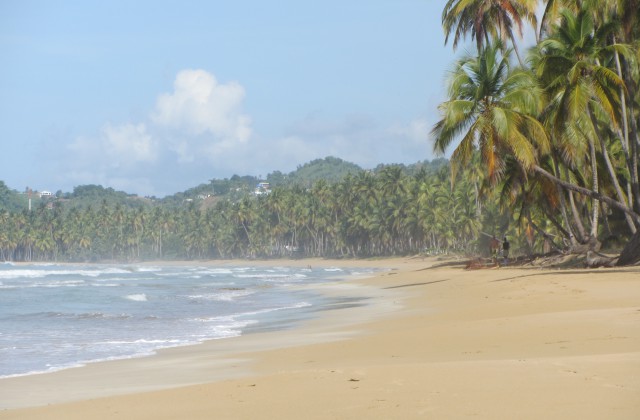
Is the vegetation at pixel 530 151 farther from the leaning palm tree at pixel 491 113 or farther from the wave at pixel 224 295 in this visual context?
the wave at pixel 224 295

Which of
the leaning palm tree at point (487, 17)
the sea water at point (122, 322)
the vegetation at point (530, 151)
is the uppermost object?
the leaning palm tree at point (487, 17)

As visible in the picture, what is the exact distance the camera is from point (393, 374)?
7.55m

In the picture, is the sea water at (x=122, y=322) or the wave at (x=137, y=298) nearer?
the sea water at (x=122, y=322)

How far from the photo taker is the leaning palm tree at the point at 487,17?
33.1 meters

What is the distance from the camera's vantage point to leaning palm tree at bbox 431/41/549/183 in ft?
79.2

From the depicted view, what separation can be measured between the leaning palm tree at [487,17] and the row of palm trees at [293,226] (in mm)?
19242

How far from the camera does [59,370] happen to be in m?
11.5

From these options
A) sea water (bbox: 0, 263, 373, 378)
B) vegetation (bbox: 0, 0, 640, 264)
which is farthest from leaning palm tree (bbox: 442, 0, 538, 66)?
sea water (bbox: 0, 263, 373, 378)

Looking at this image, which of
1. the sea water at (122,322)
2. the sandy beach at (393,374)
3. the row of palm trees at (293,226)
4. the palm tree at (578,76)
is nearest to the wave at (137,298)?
the sea water at (122,322)

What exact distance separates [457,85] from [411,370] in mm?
19406

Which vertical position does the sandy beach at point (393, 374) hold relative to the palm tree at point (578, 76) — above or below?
below

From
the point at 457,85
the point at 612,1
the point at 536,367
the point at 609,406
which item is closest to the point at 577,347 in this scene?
the point at 536,367

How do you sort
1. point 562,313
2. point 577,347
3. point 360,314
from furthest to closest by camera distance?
1. point 360,314
2. point 562,313
3. point 577,347

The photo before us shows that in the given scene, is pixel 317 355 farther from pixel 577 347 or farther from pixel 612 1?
pixel 612 1
